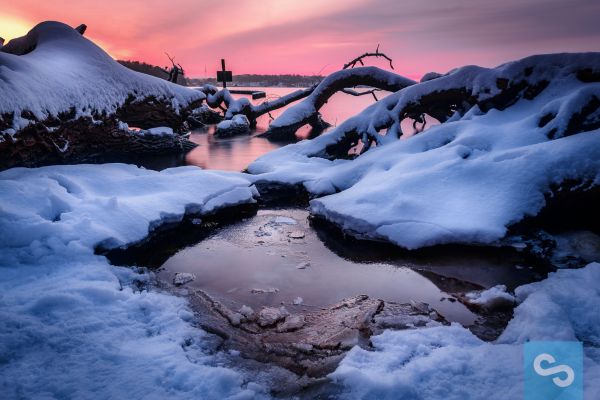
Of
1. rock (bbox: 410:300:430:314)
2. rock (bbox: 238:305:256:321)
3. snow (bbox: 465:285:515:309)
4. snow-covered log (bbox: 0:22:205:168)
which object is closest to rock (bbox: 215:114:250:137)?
snow-covered log (bbox: 0:22:205:168)

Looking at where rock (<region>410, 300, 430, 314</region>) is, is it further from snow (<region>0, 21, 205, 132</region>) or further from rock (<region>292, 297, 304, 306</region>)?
snow (<region>0, 21, 205, 132</region>)

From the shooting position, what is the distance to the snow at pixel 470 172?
15.1ft

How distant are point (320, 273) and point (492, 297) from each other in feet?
6.24

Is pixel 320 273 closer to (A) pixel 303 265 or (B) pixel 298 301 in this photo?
(A) pixel 303 265

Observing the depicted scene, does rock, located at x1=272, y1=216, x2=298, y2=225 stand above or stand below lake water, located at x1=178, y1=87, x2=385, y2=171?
below

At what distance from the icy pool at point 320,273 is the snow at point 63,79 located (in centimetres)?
439

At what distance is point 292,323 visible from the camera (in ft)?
10.6

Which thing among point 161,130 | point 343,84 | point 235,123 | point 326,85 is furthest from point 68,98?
point 235,123

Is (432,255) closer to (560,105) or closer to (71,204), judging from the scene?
(560,105)

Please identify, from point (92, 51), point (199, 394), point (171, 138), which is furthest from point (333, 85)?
point (199, 394)

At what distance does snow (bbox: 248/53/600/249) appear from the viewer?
4602 mm

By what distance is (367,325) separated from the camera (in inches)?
122

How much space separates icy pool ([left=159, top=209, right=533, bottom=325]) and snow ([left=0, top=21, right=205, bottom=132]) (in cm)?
439

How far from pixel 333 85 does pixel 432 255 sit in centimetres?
948
